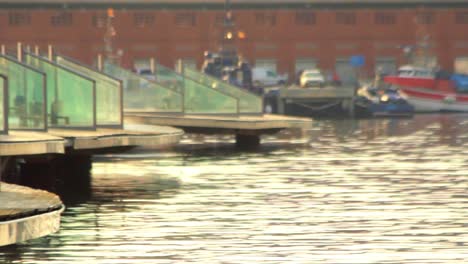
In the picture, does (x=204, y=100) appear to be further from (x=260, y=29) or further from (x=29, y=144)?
(x=260, y=29)

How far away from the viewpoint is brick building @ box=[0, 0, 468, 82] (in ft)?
335

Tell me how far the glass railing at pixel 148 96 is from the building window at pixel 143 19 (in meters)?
61.6

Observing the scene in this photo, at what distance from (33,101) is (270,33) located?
76629 millimetres

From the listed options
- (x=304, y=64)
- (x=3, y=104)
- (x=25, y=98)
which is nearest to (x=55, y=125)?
(x=25, y=98)

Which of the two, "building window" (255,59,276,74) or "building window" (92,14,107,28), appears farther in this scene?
"building window" (255,59,276,74)

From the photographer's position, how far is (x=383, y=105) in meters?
71.7

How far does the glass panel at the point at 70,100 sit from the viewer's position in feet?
98.1

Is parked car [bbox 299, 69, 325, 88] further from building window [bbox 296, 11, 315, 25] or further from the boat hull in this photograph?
the boat hull

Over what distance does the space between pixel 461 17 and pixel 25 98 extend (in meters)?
80.7

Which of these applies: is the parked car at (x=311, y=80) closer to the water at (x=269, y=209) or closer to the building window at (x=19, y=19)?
the building window at (x=19, y=19)

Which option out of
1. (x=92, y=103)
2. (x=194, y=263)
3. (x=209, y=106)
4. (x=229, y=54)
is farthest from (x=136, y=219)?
(x=229, y=54)

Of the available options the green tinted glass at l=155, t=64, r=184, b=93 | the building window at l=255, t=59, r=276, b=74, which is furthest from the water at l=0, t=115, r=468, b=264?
the building window at l=255, t=59, r=276, b=74

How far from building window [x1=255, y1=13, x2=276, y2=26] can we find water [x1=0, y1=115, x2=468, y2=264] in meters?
63.2

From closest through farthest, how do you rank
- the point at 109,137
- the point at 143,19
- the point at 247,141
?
the point at 109,137 → the point at 247,141 → the point at 143,19
